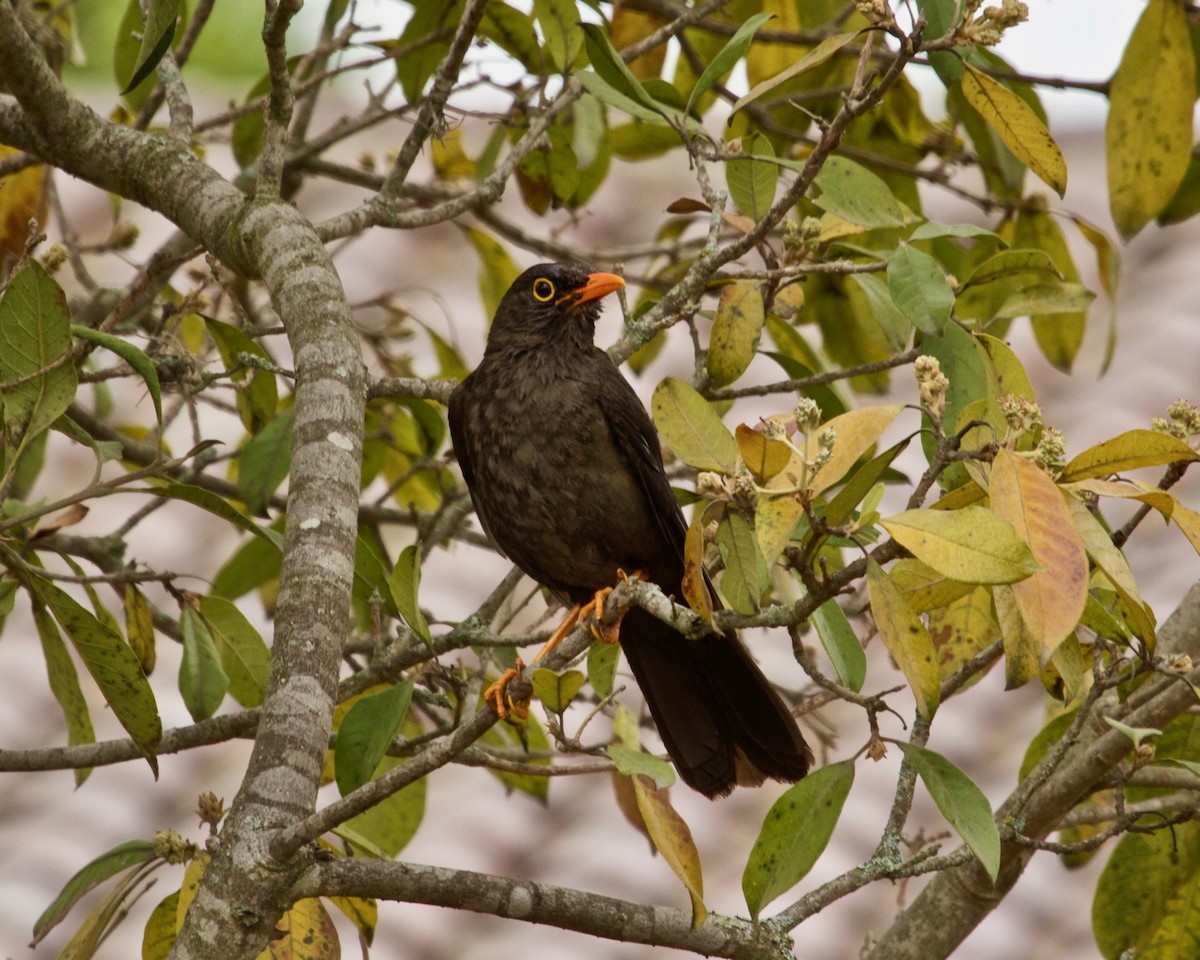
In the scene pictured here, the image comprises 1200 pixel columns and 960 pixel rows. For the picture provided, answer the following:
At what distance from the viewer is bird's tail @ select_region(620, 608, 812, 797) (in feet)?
12.5

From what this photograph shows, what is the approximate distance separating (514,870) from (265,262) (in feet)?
9.14

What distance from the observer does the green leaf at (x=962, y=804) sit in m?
2.42

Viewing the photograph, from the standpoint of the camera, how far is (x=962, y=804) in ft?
8.17

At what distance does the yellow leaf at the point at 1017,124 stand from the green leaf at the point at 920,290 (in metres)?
0.33

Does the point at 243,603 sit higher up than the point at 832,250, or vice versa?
the point at 243,603

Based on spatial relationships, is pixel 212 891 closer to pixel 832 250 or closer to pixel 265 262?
pixel 265 262

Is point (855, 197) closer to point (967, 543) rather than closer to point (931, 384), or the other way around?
point (931, 384)

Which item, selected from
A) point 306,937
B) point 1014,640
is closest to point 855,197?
point 1014,640

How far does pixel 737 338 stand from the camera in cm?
337

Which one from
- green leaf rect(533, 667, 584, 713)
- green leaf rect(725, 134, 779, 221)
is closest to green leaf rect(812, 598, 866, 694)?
green leaf rect(533, 667, 584, 713)

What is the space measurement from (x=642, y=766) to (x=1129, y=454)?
95 cm

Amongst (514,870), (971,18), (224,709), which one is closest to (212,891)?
(971,18)

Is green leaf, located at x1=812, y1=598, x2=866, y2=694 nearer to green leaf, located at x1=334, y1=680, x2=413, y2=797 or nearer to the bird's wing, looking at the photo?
green leaf, located at x1=334, y1=680, x2=413, y2=797

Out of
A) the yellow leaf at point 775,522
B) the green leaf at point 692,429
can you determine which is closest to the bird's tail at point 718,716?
the green leaf at point 692,429
